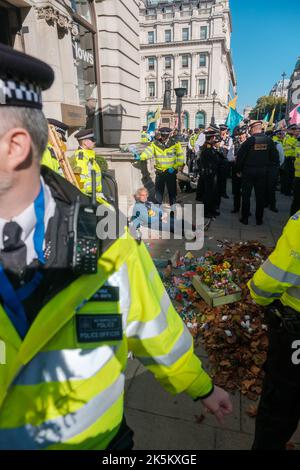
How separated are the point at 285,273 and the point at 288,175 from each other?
1093 cm

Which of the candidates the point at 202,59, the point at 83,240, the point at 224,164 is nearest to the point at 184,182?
the point at 224,164

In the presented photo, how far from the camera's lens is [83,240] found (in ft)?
3.40

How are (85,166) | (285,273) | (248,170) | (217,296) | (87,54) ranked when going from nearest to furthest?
(285,273), (217,296), (85,166), (248,170), (87,54)

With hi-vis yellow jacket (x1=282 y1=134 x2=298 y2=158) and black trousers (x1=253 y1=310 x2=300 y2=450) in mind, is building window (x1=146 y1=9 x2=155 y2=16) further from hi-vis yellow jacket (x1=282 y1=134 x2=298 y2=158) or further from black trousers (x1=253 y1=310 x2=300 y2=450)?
black trousers (x1=253 y1=310 x2=300 y2=450)

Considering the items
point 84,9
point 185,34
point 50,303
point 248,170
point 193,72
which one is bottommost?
point 50,303

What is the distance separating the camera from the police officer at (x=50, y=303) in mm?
968

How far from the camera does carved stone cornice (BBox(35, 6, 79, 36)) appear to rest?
5602 mm

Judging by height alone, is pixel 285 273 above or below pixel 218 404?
above

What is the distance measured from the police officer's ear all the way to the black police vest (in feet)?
23.0

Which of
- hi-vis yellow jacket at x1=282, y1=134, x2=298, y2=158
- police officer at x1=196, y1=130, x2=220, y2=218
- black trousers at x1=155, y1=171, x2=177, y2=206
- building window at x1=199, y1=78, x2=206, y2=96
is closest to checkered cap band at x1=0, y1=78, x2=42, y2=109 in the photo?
police officer at x1=196, y1=130, x2=220, y2=218

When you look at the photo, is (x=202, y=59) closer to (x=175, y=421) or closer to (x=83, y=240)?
(x=175, y=421)

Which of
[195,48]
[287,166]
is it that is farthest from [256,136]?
[195,48]

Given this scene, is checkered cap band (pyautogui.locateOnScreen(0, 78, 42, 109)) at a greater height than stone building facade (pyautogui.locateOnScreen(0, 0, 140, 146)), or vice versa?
stone building facade (pyautogui.locateOnScreen(0, 0, 140, 146))
